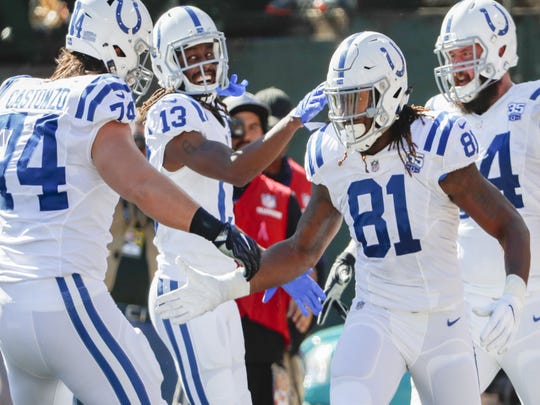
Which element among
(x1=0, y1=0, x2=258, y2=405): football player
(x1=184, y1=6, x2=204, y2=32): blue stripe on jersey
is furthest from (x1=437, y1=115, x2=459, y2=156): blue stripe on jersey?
(x1=184, y1=6, x2=204, y2=32): blue stripe on jersey

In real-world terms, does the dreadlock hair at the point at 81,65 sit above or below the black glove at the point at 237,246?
above

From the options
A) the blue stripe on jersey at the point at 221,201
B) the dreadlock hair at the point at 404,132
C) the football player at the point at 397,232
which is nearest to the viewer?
the football player at the point at 397,232

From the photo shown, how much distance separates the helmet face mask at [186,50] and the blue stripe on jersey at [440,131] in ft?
3.90

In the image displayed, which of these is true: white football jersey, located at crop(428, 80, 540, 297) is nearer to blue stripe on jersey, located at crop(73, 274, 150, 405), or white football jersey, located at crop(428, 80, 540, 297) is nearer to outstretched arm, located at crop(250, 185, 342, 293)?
outstretched arm, located at crop(250, 185, 342, 293)

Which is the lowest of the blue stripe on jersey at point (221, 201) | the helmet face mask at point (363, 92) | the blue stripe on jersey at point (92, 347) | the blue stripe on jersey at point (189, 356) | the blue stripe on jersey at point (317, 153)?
the blue stripe on jersey at point (189, 356)

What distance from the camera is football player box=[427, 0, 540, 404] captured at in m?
4.89

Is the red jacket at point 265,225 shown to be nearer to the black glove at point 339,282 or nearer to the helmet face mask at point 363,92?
the black glove at point 339,282

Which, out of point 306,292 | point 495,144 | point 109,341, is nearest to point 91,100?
Answer: point 109,341

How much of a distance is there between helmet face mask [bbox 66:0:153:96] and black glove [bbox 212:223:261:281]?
2.99 ft

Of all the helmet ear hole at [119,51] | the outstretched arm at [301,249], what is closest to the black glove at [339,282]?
the outstretched arm at [301,249]

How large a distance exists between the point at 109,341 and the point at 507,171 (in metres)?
1.90

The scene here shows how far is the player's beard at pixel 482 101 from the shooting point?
5207 mm

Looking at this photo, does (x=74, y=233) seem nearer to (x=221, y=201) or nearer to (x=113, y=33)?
(x=113, y=33)

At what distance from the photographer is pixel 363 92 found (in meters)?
4.39
